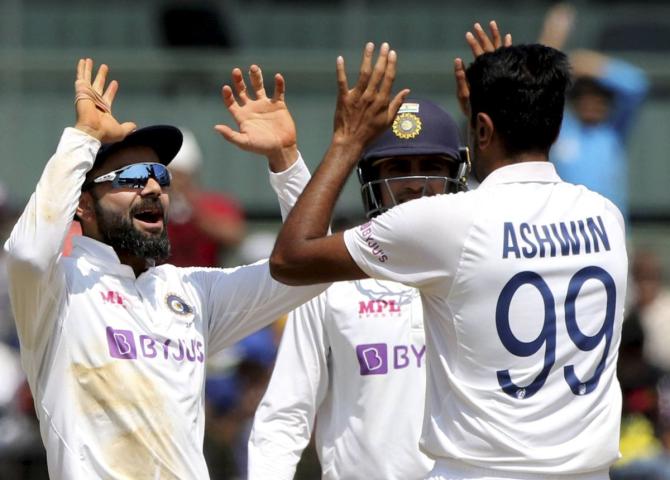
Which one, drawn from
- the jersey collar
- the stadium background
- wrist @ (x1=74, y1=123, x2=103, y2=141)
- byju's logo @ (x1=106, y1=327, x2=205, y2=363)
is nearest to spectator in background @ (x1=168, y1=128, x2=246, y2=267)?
the stadium background

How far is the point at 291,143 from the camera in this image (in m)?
5.00

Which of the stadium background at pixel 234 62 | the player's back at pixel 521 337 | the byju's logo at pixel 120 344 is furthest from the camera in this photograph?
the stadium background at pixel 234 62

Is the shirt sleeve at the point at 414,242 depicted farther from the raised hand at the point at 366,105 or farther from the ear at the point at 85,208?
the ear at the point at 85,208

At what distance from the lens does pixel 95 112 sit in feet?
15.8

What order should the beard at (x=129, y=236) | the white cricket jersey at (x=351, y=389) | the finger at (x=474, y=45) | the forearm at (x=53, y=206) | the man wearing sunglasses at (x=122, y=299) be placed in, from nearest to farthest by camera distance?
the forearm at (x=53, y=206)
the man wearing sunglasses at (x=122, y=299)
the beard at (x=129, y=236)
the finger at (x=474, y=45)
the white cricket jersey at (x=351, y=389)

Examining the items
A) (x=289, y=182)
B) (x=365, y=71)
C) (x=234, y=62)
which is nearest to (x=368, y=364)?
(x=289, y=182)

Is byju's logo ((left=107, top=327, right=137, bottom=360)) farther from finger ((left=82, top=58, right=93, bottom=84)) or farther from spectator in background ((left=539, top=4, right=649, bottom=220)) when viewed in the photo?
spectator in background ((left=539, top=4, right=649, bottom=220))

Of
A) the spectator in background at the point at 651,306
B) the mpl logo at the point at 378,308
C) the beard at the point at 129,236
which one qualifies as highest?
the beard at the point at 129,236

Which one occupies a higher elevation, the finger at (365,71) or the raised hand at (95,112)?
the finger at (365,71)

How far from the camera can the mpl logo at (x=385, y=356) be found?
17.4ft

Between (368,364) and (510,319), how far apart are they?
1190 millimetres

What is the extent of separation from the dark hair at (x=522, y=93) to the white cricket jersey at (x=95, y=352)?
1.30 meters

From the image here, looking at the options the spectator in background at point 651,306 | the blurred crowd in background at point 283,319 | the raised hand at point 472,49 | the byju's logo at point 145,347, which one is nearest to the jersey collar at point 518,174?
the raised hand at point 472,49

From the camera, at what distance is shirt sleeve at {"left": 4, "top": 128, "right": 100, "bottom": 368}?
453 centimetres
